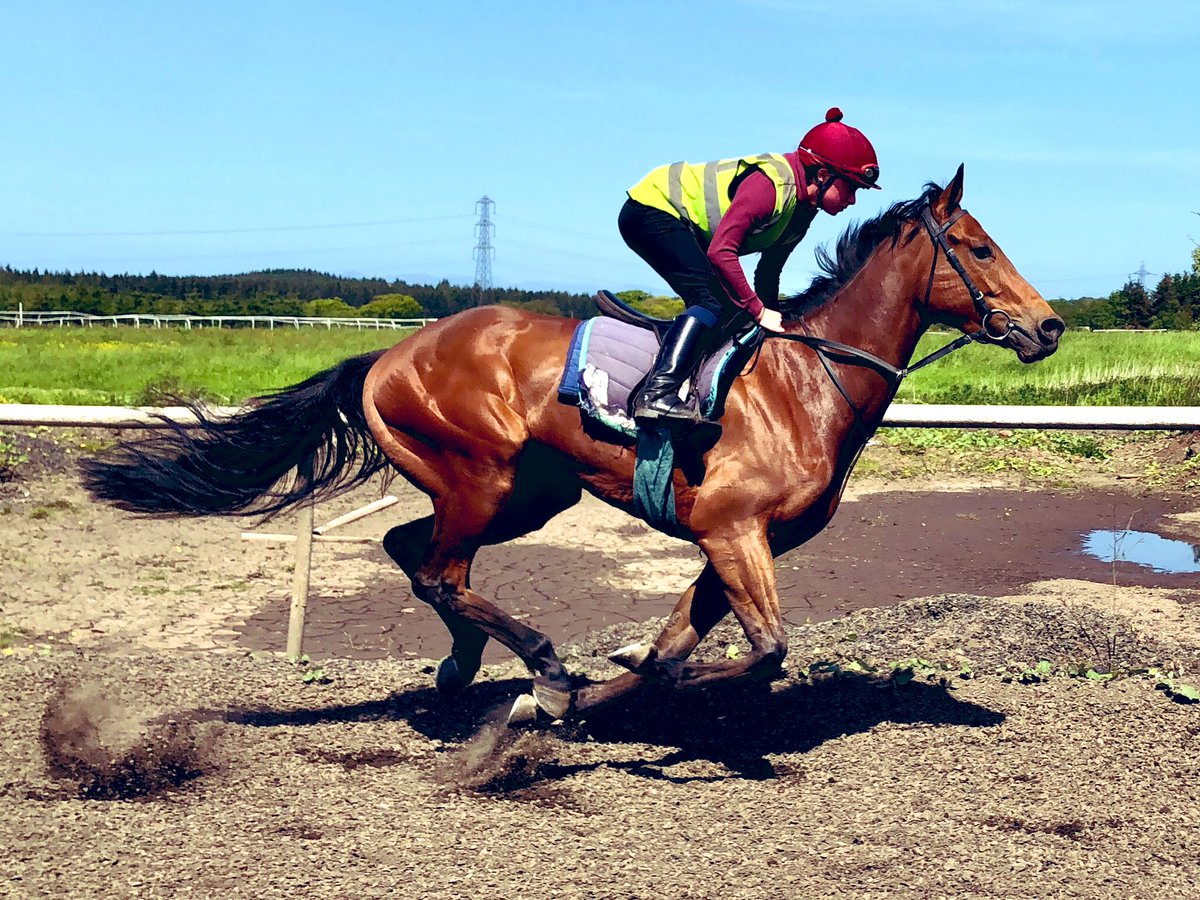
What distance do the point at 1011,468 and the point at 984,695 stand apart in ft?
26.7

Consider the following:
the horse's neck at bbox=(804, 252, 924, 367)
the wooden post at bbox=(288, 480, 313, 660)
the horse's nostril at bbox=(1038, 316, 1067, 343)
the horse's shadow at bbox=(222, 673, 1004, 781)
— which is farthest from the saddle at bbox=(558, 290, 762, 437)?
the wooden post at bbox=(288, 480, 313, 660)

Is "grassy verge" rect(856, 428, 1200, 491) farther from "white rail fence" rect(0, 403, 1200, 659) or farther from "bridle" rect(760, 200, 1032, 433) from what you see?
"bridle" rect(760, 200, 1032, 433)

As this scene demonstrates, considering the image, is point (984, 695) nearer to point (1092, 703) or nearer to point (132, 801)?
point (1092, 703)

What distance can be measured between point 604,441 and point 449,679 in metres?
1.33

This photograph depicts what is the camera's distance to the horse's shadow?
462 cm

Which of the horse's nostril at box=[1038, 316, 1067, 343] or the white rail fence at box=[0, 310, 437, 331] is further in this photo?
the white rail fence at box=[0, 310, 437, 331]

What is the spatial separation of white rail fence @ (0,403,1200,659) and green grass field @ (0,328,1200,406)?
532mm

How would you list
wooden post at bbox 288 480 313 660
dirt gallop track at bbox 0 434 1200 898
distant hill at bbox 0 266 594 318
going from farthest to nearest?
distant hill at bbox 0 266 594 318
wooden post at bbox 288 480 313 660
dirt gallop track at bbox 0 434 1200 898

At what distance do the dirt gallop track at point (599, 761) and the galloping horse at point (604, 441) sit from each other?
44 centimetres

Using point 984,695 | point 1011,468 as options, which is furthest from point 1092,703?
point 1011,468

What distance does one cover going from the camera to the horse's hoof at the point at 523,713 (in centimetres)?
452

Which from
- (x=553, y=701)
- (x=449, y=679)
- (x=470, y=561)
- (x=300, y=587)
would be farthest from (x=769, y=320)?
(x=300, y=587)

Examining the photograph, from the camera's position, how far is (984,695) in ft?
17.0

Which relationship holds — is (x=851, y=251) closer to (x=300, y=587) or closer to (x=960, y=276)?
(x=960, y=276)
